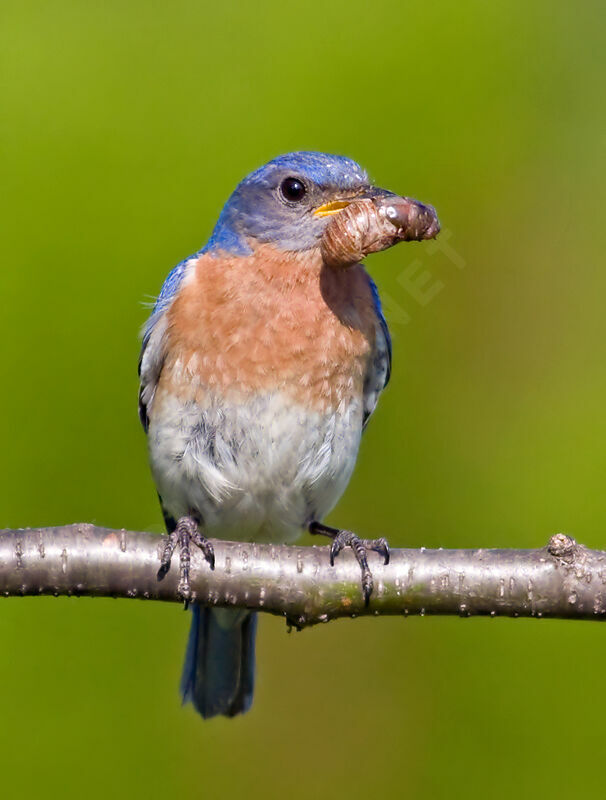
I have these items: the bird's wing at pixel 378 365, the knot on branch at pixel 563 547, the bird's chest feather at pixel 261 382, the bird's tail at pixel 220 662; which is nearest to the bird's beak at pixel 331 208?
the bird's chest feather at pixel 261 382

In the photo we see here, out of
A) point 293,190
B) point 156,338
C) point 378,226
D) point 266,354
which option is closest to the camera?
point 378,226

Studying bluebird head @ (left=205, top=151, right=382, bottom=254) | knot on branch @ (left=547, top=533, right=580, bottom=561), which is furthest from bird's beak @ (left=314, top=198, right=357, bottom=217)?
knot on branch @ (left=547, top=533, right=580, bottom=561)

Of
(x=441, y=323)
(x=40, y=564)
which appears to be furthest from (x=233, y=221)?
(x=40, y=564)

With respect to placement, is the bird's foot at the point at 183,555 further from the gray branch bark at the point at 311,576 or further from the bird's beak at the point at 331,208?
the bird's beak at the point at 331,208

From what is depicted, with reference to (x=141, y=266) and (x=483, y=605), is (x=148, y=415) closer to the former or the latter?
(x=141, y=266)

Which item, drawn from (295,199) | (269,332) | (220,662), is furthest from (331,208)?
(220,662)

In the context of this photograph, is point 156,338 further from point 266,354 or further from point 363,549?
point 363,549
